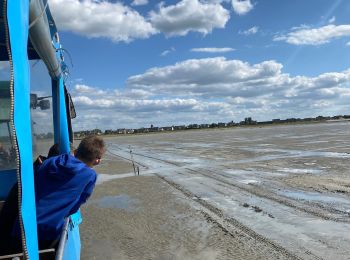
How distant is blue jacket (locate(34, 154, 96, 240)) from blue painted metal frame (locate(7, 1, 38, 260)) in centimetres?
112

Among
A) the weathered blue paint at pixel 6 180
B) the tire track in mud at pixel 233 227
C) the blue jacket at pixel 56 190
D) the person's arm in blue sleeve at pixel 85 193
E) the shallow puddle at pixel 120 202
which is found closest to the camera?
the blue jacket at pixel 56 190

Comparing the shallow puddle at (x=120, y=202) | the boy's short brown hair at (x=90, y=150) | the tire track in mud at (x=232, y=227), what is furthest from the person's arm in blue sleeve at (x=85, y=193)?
the shallow puddle at (x=120, y=202)

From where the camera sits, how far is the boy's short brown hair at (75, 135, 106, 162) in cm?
381

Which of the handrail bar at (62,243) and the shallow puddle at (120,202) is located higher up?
the handrail bar at (62,243)

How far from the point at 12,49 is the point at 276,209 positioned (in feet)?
23.5

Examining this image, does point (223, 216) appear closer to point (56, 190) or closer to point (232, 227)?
point (232, 227)

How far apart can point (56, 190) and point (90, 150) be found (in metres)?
0.51

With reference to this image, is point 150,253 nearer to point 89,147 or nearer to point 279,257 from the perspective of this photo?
point 279,257

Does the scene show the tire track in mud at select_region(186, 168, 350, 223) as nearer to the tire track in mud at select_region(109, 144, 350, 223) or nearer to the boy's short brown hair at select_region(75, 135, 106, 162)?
the tire track in mud at select_region(109, 144, 350, 223)

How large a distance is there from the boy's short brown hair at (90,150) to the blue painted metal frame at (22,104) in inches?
59.3

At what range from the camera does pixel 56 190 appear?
345 cm

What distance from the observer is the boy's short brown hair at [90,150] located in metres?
3.81

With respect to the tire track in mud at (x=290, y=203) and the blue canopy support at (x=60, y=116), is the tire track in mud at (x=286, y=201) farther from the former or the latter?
the blue canopy support at (x=60, y=116)

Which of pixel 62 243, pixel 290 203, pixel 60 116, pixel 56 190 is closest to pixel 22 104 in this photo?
pixel 62 243
